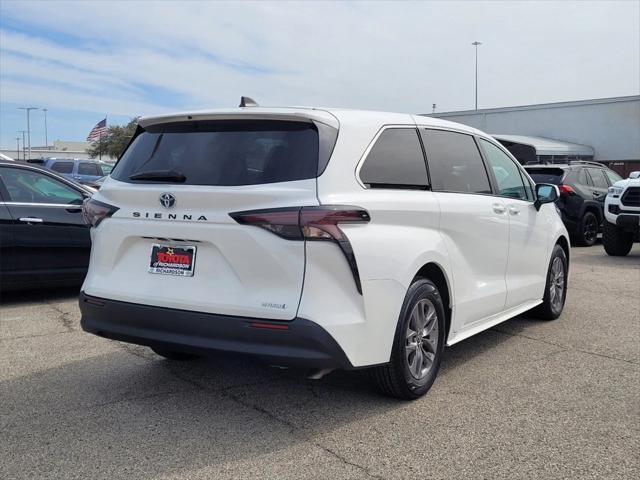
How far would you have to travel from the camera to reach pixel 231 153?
3818 mm

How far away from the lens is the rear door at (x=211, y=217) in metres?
A: 3.53

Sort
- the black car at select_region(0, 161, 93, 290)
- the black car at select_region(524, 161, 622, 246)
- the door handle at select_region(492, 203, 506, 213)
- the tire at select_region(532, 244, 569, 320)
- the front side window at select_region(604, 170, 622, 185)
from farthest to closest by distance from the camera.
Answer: the front side window at select_region(604, 170, 622, 185) < the black car at select_region(524, 161, 622, 246) < the black car at select_region(0, 161, 93, 290) < the tire at select_region(532, 244, 569, 320) < the door handle at select_region(492, 203, 506, 213)

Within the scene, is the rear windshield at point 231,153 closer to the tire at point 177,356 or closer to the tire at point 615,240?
the tire at point 177,356

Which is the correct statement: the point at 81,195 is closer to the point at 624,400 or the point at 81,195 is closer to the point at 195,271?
the point at 195,271

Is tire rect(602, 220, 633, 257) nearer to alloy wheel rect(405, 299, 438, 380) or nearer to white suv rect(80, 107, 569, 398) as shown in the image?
white suv rect(80, 107, 569, 398)

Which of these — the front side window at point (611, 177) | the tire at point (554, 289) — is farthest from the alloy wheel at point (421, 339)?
the front side window at point (611, 177)

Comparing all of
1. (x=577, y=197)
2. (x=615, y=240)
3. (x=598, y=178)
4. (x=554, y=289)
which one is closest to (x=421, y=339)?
(x=554, y=289)

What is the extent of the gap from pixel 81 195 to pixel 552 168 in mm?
9618

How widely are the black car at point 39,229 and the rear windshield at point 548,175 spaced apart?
30.2 feet

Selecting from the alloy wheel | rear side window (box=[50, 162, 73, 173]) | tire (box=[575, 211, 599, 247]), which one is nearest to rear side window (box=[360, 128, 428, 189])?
the alloy wheel

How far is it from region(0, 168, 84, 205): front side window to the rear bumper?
390 cm

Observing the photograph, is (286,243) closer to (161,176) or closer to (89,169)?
(161,176)

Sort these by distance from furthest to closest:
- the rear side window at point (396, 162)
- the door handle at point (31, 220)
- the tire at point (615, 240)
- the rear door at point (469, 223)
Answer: the tire at point (615, 240) < the door handle at point (31, 220) < the rear door at point (469, 223) < the rear side window at point (396, 162)

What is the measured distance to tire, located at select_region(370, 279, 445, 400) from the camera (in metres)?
3.95
